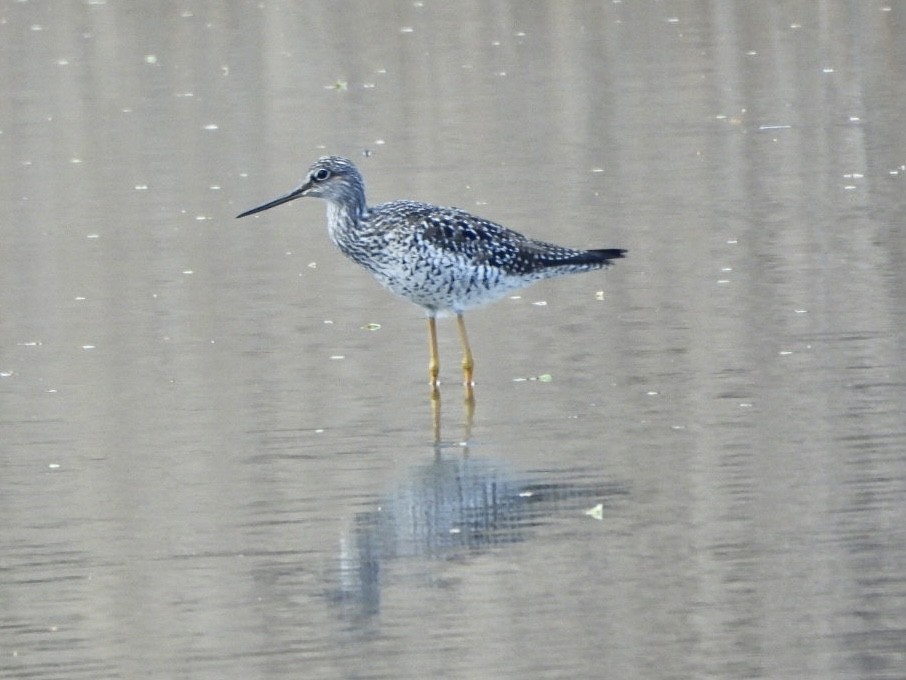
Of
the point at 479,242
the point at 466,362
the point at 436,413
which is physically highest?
the point at 479,242

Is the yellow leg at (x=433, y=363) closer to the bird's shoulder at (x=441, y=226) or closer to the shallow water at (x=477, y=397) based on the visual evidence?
the shallow water at (x=477, y=397)

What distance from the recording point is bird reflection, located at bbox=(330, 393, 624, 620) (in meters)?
8.18

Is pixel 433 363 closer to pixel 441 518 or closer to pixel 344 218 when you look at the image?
pixel 344 218

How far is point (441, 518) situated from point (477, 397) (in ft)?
7.29

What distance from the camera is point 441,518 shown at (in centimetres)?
888

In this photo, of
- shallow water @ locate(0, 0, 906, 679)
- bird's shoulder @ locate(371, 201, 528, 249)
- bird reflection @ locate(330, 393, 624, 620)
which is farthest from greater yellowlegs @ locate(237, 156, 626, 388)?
bird reflection @ locate(330, 393, 624, 620)

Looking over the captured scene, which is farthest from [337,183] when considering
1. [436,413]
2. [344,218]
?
[436,413]

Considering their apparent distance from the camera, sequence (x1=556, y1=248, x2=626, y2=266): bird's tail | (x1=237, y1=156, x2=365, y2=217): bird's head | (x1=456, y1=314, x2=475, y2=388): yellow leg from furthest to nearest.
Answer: (x1=237, y1=156, x2=365, y2=217): bird's head < (x1=556, y1=248, x2=626, y2=266): bird's tail < (x1=456, y1=314, x2=475, y2=388): yellow leg

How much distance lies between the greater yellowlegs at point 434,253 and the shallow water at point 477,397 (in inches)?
15.6

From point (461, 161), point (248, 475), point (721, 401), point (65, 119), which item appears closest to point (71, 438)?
point (248, 475)

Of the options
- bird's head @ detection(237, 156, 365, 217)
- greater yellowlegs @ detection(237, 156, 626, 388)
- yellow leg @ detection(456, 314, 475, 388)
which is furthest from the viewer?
bird's head @ detection(237, 156, 365, 217)

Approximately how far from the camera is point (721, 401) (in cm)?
1040

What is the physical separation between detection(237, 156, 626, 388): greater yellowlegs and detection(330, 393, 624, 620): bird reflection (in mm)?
1796

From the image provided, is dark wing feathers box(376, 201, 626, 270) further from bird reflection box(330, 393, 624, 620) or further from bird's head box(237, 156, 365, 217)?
bird reflection box(330, 393, 624, 620)
